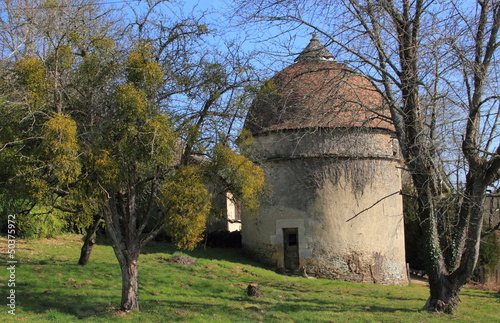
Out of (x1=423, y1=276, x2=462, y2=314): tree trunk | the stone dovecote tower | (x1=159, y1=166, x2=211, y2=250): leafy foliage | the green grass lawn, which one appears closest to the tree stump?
the green grass lawn

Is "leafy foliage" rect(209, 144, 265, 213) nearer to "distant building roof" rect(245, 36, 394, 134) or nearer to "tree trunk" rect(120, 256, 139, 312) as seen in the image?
"distant building roof" rect(245, 36, 394, 134)

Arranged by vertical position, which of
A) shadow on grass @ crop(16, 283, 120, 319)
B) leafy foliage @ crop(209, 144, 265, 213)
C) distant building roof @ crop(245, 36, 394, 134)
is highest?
distant building roof @ crop(245, 36, 394, 134)

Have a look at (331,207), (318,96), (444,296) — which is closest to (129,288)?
(318,96)

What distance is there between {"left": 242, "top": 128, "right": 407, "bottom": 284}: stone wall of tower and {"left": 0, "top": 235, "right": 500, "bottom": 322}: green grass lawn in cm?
114

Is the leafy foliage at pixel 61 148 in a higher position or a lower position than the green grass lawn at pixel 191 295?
higher

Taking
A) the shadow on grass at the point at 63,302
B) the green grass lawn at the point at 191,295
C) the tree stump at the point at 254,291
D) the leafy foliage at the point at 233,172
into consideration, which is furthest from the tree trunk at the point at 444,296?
the shadow on grass at the point at 63,302

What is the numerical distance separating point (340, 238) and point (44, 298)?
1040 cm

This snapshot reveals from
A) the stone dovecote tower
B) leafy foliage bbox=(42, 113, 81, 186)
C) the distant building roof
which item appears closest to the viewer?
leafy foliage bbox=(42, 113, 81, 186)

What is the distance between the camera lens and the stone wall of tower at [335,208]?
16797mm

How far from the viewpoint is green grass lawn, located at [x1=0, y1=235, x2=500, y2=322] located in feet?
30.4

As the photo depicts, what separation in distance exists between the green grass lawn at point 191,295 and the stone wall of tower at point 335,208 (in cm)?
114

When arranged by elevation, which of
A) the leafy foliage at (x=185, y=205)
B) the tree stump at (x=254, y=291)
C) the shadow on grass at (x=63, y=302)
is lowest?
the tree stump at (x=254, y=291)

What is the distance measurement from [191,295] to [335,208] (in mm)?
7184

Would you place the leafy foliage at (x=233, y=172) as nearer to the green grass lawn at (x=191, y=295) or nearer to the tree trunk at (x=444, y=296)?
the green grass lawn at (x=191, y=295)
